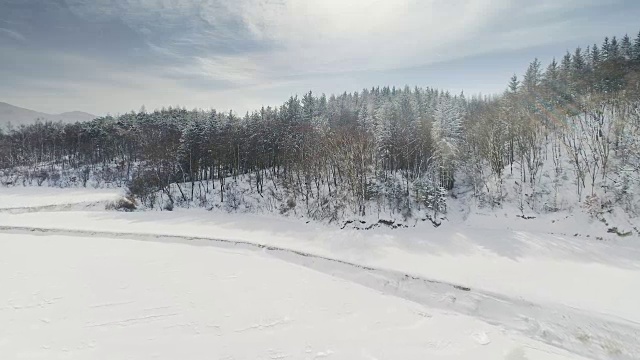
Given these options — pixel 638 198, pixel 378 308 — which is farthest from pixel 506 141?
pixel 378 308

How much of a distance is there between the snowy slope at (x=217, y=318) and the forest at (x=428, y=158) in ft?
69.4

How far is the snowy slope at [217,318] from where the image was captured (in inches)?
377

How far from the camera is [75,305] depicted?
40.6 feet

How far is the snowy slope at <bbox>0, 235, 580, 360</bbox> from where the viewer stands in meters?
9.57

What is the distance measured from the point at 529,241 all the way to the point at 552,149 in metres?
18.7

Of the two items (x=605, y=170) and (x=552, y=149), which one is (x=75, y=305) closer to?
(x=605, y=170)

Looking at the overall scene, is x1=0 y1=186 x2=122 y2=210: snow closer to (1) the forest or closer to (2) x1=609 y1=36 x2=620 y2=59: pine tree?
(1) the forest

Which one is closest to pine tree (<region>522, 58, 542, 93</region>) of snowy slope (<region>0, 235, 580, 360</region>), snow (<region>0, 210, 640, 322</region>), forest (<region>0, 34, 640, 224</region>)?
forest (<region>0, 34, 640, 224</region>)

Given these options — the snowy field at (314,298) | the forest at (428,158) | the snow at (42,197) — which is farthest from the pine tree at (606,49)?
the snow at (42,197)

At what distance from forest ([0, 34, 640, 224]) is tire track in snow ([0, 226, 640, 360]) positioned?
18.0m

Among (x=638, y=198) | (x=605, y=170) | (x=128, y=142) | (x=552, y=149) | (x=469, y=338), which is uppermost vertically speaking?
(x=128, y=142)

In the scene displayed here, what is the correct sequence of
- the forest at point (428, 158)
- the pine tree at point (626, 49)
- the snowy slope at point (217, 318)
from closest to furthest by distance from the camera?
the snowy slope at point (217, 318) → the forest at point (428, 158) → the pine tree at point (626, 49)

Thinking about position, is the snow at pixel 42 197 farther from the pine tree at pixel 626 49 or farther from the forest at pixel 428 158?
the pine tree at pixel 626 49

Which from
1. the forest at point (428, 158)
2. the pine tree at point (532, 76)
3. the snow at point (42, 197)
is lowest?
the snow at point (42, 197)
